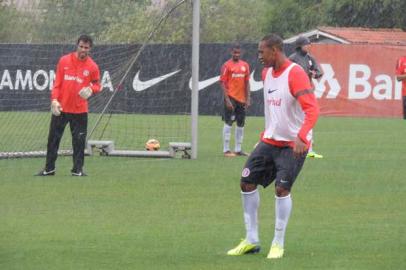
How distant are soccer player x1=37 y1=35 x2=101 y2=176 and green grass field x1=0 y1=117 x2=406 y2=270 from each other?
41 centimetres

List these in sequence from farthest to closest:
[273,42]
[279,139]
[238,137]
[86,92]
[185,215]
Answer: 1. [238,137]
2. [86,92]
3. [185,215]
4. [279,139]
5. [273,42]

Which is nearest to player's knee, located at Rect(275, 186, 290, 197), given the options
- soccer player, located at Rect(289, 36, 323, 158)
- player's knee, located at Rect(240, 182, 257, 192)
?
player's knee, located at Rect(240, 182, 257, 192)

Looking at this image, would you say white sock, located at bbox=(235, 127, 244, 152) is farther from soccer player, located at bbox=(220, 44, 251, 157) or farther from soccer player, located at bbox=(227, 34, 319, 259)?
soccer player, located at bbox=(227, 34, 319, 259)

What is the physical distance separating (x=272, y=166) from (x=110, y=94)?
492 inches

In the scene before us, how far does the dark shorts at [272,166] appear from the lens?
9.86 metres

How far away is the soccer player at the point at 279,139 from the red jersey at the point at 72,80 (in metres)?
6.91

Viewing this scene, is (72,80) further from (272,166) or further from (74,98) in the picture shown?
(272,166)

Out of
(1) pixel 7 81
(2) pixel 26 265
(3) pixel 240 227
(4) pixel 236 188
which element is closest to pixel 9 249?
(2) pixel 26 265

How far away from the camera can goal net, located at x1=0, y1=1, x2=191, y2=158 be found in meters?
21.2

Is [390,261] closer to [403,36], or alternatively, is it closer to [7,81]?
[7,81]

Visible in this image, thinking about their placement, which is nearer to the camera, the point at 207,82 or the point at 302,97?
the point at 302,97

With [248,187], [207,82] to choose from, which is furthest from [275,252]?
[207,82]

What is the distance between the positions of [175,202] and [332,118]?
21.8 m

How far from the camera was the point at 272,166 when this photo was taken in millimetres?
10070
